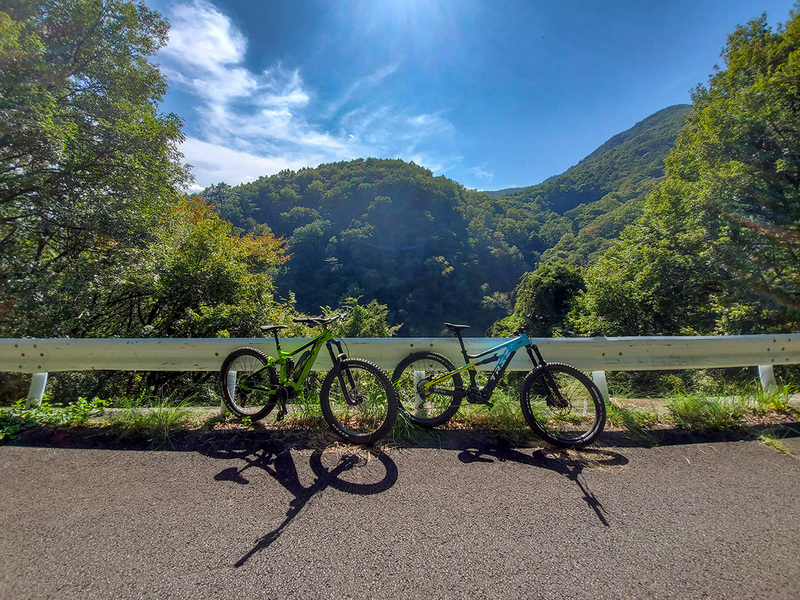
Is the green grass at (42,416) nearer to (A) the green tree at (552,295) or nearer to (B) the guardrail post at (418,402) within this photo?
(B) the guardrail post at (418,402)

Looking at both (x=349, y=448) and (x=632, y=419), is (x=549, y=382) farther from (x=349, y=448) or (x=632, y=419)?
(x=349, y=448)

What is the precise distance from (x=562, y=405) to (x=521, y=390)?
50 cm

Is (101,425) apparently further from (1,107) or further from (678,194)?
(678,194)

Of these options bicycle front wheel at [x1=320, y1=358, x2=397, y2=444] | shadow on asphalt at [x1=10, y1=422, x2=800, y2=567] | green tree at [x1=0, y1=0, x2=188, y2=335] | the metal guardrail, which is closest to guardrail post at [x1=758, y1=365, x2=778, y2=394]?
the metal guardrail

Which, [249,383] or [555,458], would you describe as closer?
[555,458]

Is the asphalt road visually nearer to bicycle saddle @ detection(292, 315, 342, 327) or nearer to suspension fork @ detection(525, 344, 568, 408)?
suspension fork @ detection(525, 344, 568, 408)

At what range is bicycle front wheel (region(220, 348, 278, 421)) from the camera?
3.14m

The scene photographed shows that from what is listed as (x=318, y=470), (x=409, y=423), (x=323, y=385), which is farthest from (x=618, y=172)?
(x=318, y=470)

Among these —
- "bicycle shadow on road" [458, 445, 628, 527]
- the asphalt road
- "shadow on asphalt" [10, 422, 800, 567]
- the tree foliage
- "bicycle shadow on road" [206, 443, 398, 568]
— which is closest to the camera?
the asphalt road

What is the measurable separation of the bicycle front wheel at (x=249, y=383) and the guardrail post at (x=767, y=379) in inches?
203

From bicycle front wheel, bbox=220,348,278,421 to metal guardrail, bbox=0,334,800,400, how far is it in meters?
0.17

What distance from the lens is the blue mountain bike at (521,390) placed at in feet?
9.78

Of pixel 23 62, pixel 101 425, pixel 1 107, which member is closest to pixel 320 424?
pixel 101 425

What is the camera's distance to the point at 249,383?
3.26 meters
